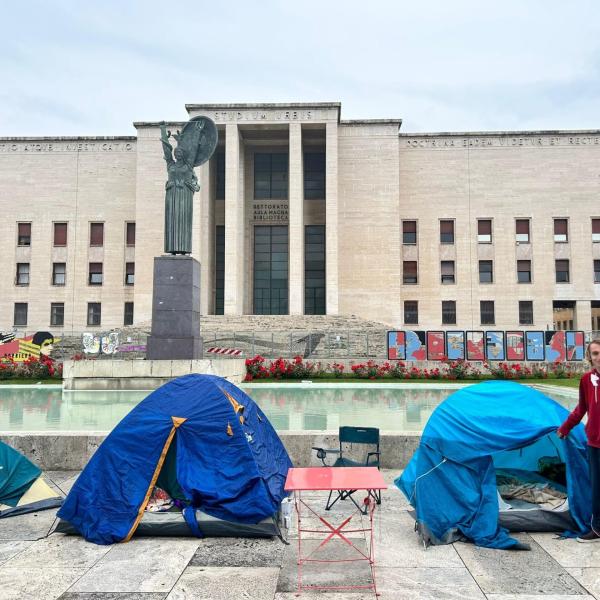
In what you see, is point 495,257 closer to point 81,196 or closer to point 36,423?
point 81,196

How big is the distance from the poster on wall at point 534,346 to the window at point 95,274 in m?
33.6

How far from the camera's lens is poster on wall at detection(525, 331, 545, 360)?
1126 inches

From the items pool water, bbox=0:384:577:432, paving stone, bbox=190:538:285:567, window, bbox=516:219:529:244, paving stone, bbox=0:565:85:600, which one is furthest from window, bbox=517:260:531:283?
paving stone, bbox=0:565:85:600

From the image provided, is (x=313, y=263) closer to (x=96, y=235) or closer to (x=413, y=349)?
(x=96, y=235)

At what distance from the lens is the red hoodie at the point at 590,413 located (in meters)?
5.94

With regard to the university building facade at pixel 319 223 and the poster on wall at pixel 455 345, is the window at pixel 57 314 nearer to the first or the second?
the university building facade at pixel 319 223

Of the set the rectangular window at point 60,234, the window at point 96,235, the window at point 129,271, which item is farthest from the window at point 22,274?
the window at point 129,271

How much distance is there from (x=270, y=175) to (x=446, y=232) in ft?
50.6

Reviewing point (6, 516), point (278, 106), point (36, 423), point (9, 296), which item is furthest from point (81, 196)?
point (6, 516)

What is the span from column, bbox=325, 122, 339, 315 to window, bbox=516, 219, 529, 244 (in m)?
15.1

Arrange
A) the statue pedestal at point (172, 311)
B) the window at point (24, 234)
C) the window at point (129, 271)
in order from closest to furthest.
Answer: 1. the statue pedestal at point (172, 311)
2. the window at point (129, 271)
3. the window at point (24, 234)

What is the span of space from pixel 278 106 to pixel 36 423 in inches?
1402

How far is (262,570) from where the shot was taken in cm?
529

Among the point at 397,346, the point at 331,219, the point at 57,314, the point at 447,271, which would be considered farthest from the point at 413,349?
the point at 57,314
